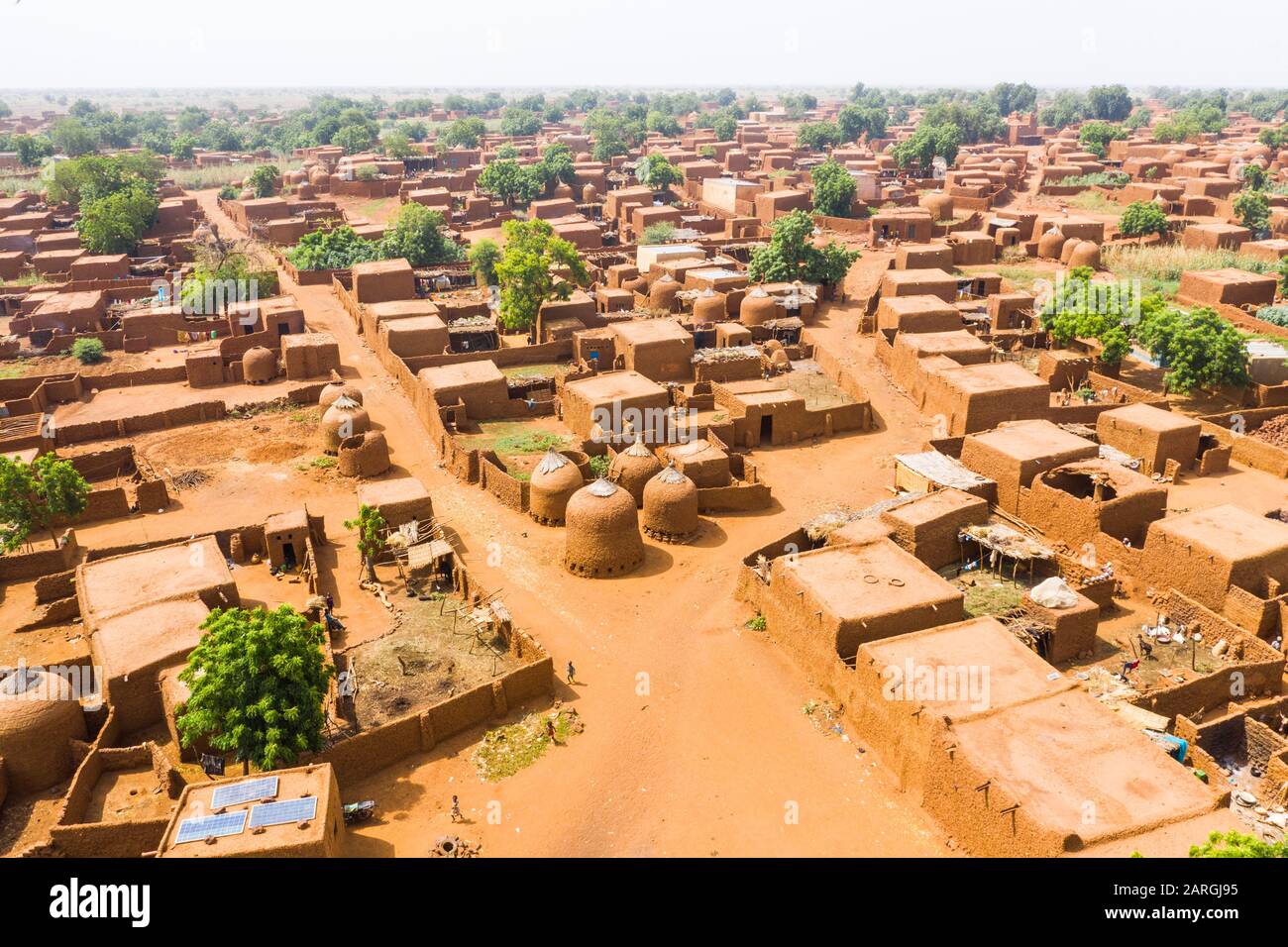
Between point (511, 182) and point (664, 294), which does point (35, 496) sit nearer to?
point (664, 294)

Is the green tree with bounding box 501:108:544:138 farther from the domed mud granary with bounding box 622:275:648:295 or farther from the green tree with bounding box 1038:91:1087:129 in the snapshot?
the domed mud granary with bounding box 622:275:648:295

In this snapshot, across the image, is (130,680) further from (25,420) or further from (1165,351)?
(1165,351)

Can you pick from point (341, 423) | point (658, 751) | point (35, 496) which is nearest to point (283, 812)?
point (658, 751)

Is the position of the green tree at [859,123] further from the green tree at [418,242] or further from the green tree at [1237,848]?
the green tree at [1237,848]

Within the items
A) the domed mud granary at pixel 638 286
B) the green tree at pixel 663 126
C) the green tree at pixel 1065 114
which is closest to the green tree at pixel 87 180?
the domed mud granary at pixel 638 286

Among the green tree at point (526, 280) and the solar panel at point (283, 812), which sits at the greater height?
the green tree at point (526, 280)
